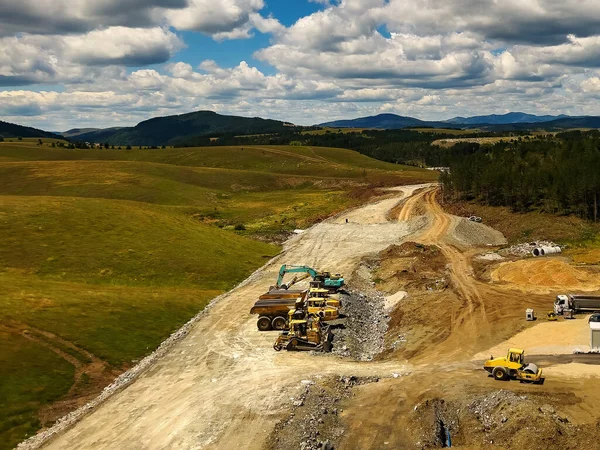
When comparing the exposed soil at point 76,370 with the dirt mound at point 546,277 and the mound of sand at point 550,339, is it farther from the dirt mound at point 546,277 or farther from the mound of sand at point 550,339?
the dirt mound at point 546,277

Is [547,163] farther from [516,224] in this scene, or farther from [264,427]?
[264,427]

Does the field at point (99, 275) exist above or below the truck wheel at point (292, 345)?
above

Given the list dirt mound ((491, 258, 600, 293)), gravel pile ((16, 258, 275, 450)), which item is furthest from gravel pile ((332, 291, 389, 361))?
dirt mound ((491, 258, 600, 293))

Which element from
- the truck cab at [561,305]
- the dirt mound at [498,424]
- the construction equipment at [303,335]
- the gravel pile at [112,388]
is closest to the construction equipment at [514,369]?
the dirt mound at [498,424]

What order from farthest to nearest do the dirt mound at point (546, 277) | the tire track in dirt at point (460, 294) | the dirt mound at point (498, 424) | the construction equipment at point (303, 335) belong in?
the dirt mound at point (546, 277)
the tire track in dirt at point (460, 294)
the construction equipment at point (303, 335)
the dirt mound at point (498, 424)

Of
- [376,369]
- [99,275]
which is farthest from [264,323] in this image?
[99,275]

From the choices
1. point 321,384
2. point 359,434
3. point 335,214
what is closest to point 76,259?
point 321,384

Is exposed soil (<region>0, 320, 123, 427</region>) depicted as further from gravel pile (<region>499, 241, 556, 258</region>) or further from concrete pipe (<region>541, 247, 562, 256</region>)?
concrete pipe (<region>541, 247, 562, 256</region>)
